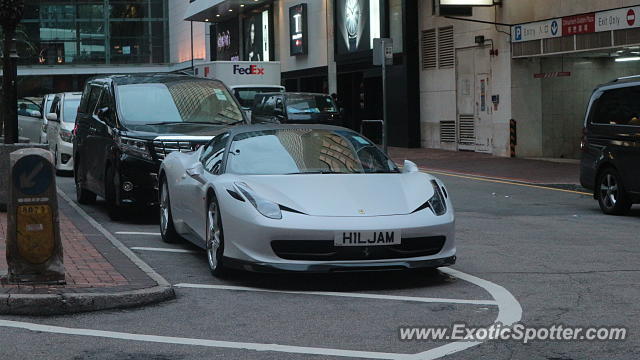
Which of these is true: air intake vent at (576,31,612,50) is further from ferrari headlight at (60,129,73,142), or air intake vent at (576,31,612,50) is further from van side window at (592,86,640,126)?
ferrari headlight at (60,129,73,142)

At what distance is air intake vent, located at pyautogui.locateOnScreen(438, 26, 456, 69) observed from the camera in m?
31.9

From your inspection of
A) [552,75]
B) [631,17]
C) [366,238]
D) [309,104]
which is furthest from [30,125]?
[366,238]

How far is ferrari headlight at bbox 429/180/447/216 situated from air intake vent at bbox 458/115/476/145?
21.9m

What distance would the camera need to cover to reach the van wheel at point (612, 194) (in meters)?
14.7

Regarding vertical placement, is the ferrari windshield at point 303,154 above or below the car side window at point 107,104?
below

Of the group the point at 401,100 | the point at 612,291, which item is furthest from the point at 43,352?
the point at 401,100

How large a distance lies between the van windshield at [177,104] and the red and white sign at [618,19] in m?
11.4

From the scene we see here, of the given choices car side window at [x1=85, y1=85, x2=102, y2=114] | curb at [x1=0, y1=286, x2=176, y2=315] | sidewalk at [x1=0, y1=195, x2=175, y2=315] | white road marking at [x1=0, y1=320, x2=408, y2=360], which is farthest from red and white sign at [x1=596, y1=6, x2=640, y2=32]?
white road marking at [x1=0, y1=320, x2=408, y2=360]

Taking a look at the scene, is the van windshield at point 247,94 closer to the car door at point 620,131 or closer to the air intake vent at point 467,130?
the air intake vent at point 467,130

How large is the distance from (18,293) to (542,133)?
74.8ft

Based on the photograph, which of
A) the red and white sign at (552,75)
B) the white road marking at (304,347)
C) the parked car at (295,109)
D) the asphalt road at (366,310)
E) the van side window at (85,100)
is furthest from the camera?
the parked car at (295,109)

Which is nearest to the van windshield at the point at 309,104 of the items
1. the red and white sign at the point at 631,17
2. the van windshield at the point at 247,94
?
the van windshield at the point at 247,94

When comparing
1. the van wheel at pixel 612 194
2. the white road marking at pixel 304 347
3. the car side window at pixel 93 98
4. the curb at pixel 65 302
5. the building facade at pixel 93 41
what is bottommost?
the white road marking at pixel 304 347

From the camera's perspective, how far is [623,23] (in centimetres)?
2322
